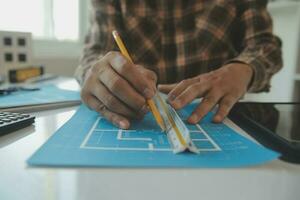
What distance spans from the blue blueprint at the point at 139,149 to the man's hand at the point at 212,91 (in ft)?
0.14

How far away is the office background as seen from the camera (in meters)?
1.41

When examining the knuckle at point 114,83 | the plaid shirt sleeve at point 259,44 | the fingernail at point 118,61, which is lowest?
the knuckle at point 114,83

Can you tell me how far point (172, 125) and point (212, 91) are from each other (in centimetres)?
15

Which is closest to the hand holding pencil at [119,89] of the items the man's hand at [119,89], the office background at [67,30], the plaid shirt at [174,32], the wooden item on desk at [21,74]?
the man's hand at [119,89]

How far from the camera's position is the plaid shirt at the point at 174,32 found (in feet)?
2.87

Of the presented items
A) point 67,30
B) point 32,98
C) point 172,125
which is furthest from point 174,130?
point 67,30

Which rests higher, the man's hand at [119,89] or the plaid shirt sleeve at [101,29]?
the plaid shirt sleeve at [101,29]

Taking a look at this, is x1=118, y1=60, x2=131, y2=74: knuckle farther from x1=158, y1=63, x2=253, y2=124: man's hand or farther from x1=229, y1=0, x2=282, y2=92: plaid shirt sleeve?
x1=229, y1=0, x2=282, y2=92: plaid shirt sleeve

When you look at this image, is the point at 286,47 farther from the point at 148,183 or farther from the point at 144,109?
the point at 148,183

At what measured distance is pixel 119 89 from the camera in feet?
1.36

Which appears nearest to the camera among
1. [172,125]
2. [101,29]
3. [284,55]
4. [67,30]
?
[172,125]

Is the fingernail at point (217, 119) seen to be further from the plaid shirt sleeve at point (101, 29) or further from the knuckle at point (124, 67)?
the plaid shirt sleeve at point (101, 29)

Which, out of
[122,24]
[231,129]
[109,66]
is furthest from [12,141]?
[122,24]

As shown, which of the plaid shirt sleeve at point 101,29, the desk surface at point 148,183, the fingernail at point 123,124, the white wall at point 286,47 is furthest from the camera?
the white wall at point 286,47
